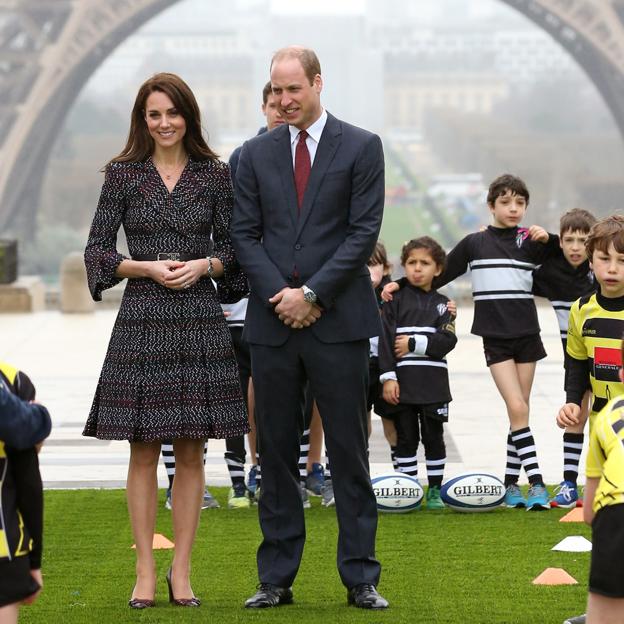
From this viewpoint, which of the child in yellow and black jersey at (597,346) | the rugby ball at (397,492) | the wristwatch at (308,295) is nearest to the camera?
the wristwatch at (308,295)

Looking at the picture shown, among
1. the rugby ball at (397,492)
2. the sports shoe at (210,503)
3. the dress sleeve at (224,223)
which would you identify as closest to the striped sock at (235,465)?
the sports shoe at (210,503)

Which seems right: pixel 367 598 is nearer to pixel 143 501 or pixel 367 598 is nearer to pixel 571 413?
pixel 143 501

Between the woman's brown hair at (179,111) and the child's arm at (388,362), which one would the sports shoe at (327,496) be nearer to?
the child's arm at (388,362)

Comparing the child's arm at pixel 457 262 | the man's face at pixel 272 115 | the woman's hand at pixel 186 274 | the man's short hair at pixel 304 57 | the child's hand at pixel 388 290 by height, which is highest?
the man's short hair at pixel 304 57

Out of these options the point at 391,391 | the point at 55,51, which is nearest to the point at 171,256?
the point at 391,391

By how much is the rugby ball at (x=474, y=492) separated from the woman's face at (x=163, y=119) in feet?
8.44

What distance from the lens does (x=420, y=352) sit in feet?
21.7

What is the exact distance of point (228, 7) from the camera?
101250mm

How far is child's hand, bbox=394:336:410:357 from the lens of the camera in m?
6.61

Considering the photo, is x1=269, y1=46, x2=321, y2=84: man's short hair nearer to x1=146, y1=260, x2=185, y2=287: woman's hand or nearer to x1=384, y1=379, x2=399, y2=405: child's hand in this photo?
x1=146, y1=260, x2=185, y2=287: woman's hand

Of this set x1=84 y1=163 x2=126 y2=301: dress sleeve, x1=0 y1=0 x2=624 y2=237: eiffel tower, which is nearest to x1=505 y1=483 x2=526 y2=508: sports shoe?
x1=84 y1=163 x2=126 y2=301: dress sleeve

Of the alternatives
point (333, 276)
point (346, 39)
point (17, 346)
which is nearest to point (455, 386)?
point (17, 346)

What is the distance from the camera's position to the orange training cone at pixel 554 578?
16.3ft

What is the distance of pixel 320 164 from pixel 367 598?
1342 millimetres
